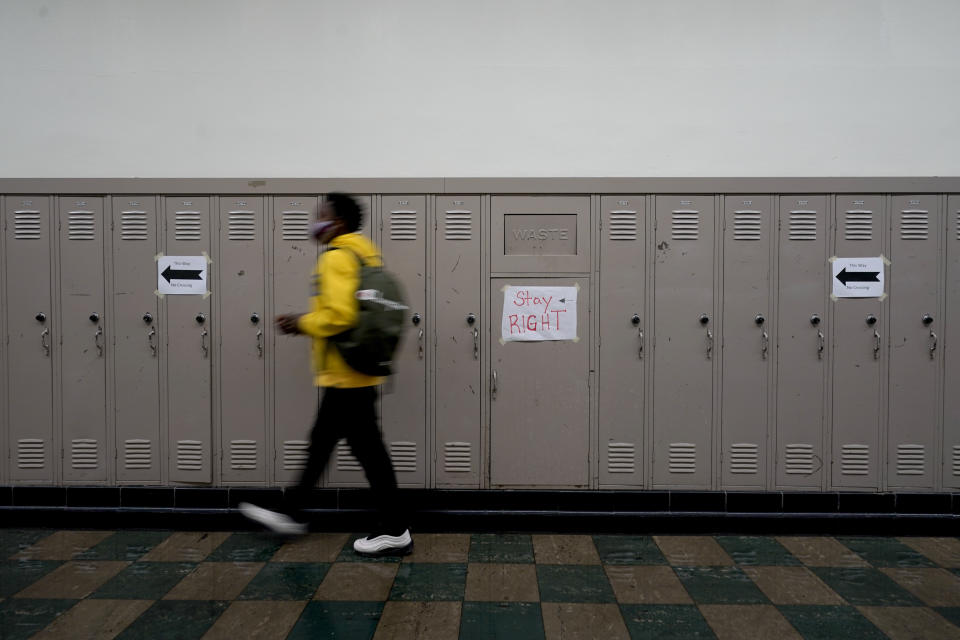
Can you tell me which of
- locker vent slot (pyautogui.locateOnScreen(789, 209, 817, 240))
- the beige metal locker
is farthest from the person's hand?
the beige metal locker

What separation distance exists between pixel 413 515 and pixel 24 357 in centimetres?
279

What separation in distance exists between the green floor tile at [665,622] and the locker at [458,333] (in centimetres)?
126

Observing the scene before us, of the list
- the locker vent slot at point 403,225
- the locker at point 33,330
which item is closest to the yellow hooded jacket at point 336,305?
the locker vent slot at point 403,225

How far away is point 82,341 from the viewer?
3.34m

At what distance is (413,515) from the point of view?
3254 millimetres

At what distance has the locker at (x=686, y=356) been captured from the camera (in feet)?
10.8

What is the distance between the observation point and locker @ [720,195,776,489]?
3.29 metres

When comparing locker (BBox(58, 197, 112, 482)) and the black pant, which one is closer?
the black pant

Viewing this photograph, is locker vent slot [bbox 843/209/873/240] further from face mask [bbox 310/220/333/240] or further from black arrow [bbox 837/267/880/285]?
face mask [bbox 310/220/333/240]

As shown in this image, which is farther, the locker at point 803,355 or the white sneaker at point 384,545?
the locker at point 803,355

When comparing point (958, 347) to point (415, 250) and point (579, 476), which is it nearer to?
point (579, 476)

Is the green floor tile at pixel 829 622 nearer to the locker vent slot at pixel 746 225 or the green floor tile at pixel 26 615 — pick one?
the locker vent slot at pixel 746 225

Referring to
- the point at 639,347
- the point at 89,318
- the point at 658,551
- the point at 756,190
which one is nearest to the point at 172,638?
the point at 89,318

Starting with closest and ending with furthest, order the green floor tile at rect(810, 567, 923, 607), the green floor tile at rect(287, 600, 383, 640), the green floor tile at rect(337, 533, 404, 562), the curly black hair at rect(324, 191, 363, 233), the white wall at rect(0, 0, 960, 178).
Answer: the green floor tile at rect(287, 600, 383, 640), the green floor tile at rect(810, 567, 923, 607), the curly black hair at rect(324, 191, 363, 233), the green floor tile at rect(337, 533, 404, 562), the white wall at rect(0, 0, 960, 178)
